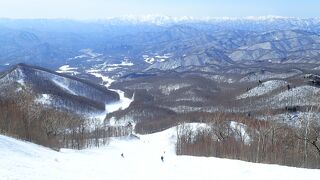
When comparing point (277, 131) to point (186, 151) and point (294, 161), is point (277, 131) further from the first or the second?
point (294, 161)

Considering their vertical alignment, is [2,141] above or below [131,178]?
above

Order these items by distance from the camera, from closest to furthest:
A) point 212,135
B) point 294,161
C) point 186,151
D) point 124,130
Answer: point 294,161, point 186,151, point 212,135, point 124,130

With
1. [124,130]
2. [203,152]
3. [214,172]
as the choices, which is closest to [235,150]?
[203,152]

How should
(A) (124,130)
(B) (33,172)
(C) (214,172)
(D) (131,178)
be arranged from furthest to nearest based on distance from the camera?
(A) (124,130) < (C) (214,172) < (D) (131,178) < (B) (33,172)

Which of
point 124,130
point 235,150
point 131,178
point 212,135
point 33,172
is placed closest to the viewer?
point 33,172

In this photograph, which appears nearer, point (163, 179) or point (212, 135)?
point (163, 179)

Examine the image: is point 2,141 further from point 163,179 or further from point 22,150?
point 163,179

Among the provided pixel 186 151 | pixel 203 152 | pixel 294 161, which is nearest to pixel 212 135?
pixel 186 151

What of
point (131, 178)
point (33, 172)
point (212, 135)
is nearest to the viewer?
point (33, 172)

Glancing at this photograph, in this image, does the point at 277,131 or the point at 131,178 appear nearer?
the point at 131,178
